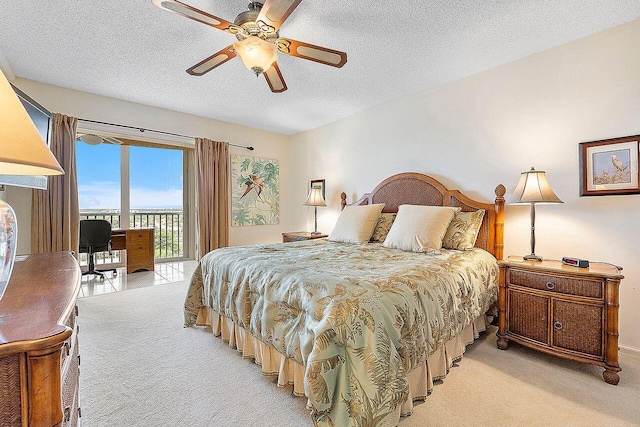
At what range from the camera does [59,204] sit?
335cm

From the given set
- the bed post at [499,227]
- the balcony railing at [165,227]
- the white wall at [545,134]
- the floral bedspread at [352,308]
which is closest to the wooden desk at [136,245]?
the balcony railing at [165,227]

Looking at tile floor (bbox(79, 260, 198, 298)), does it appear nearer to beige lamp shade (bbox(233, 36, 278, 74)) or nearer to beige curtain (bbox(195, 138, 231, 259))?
beige curtain (bbox(195, 138, 231, 259))

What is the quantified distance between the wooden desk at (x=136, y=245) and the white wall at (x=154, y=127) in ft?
4.96

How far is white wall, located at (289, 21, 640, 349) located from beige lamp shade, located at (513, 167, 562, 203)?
33 centimetres

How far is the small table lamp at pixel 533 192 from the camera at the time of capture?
2.29 meters

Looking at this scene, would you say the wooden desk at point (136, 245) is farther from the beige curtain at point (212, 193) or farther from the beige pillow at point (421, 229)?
the beige pillow at point (421, 229)

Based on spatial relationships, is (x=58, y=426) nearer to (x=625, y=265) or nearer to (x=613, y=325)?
(x=613, y=325)

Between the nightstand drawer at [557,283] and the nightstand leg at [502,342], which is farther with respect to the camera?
the nightstand leg at [502,342]

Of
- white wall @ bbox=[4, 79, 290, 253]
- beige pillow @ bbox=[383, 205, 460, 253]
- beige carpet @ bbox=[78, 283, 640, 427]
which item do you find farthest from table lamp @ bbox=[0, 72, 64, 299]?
white wall @ bbox=[4, 79, 290, 253]

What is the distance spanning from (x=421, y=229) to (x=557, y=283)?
1037 millimetres

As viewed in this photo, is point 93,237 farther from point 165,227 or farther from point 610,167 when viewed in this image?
point 610,167

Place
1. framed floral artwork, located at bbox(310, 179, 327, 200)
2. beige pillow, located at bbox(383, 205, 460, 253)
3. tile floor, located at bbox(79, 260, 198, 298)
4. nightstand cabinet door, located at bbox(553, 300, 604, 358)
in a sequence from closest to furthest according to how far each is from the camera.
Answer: nightstand cabinet door, located at bbox(553, 300, 604, 358), beige pillow, located at bbox(383, 205, 460, 253), tile floor, located at bbox(79, 260, 198, 298), framed floral artwork, located at bbox(310, 179, 327, 200)

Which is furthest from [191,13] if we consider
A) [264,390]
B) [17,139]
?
[264,390]

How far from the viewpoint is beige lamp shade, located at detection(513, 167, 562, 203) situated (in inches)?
90.3
